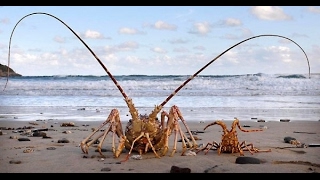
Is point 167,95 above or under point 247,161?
above

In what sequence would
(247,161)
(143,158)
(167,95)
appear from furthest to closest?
(167,95) < (143,158) < (247,161)

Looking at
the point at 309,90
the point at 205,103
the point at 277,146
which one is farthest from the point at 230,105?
the point at 277,146

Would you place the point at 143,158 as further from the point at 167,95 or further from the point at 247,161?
the point at 167,95

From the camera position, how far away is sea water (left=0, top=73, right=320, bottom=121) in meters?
11.2

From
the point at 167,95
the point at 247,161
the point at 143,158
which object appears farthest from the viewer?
the point at 167,95

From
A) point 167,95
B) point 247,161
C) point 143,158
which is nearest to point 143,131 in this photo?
point 143,158

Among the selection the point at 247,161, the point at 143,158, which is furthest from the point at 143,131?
the point at 247,161

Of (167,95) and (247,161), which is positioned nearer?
(247,161)

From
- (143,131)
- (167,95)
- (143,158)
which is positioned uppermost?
(167,95)

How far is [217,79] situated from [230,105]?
887cm

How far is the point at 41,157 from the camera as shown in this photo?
487 cm

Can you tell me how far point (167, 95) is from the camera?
675 inches

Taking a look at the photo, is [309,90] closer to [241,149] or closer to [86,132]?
[86,132]

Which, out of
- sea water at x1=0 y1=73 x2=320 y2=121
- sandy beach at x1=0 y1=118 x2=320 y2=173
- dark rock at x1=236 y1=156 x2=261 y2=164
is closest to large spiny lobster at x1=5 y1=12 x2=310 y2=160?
sandy beach at x1=0 y1=118 x2=320 y2=173
